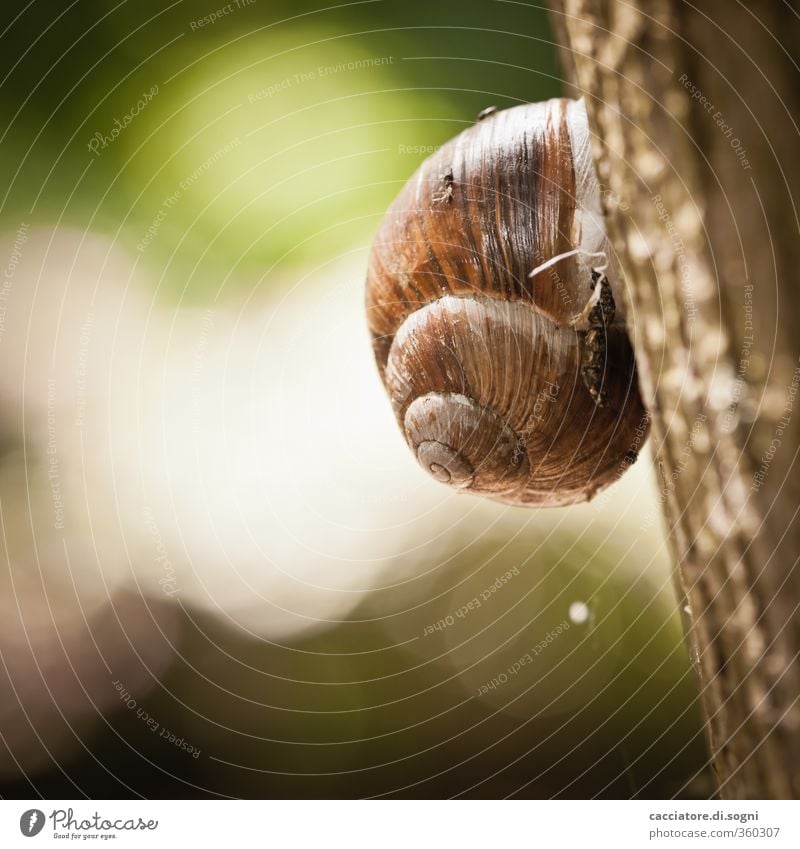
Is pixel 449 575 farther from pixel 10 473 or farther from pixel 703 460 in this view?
pixel 703 460

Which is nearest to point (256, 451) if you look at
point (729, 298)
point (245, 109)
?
point (245, 109)

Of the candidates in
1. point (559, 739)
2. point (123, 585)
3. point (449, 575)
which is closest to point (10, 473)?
point (123, 585)

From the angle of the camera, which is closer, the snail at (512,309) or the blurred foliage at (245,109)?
the snail at (512,309)
